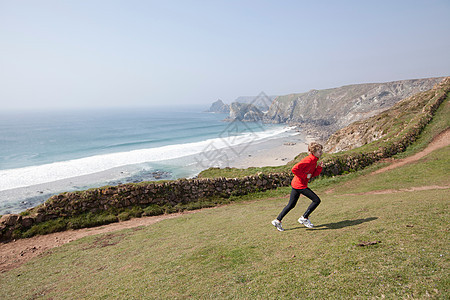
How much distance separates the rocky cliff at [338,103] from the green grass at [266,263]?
3421 inches

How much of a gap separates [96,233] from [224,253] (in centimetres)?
963

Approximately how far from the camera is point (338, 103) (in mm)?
134375

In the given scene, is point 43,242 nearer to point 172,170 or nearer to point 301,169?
point 301,169

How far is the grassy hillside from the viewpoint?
4.17 metres

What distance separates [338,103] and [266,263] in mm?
146003

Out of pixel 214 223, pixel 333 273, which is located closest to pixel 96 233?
pixel 214 223

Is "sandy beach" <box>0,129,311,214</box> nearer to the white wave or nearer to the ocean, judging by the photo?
the ocean

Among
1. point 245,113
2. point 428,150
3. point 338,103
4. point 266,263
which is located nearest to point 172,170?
point 428,150

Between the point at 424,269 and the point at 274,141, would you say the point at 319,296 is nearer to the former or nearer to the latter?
the point at 424,269

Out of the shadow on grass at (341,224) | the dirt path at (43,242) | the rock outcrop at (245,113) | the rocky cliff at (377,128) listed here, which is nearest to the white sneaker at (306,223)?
the shadow on grass at (341,224)

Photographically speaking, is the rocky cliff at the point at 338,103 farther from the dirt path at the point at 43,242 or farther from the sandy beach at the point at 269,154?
the dirt path at the point at 43,242

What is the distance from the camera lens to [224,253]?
6.89m

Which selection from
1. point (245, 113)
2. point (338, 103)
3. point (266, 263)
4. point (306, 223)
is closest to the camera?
point (266, 263)

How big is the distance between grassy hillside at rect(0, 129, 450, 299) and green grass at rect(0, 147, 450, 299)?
0.02 metres
